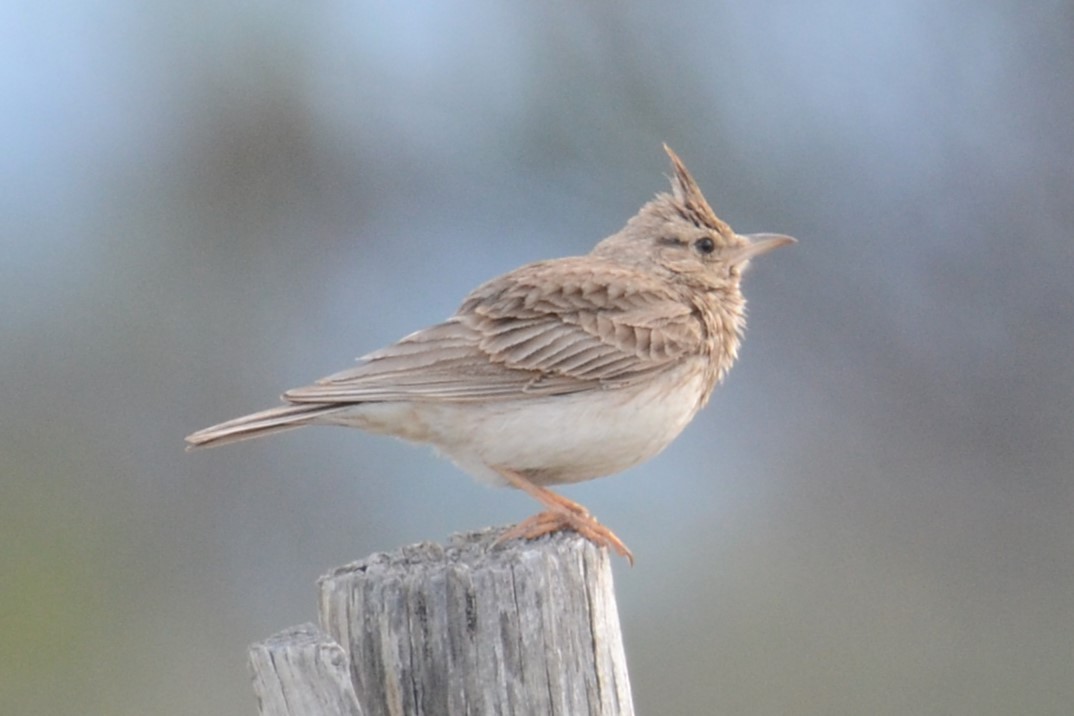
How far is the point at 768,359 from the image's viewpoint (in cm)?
1337

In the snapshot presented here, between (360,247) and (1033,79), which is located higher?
(1033,79)

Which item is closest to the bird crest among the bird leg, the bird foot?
the bird leg

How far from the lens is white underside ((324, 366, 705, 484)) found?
229 inches

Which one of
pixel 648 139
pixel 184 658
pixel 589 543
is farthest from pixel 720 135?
pixel 589 543

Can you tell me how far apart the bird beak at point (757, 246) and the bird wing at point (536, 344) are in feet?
2.11

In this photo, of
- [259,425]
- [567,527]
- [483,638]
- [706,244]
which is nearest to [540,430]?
[567,527]

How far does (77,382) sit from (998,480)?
740cm

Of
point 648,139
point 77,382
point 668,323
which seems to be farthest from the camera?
point 648,139

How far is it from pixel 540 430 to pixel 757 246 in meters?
1.84

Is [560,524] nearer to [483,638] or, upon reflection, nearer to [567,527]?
[567,527]

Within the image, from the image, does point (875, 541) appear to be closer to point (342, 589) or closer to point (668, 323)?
point (668, 323)

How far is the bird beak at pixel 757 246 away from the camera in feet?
23.5

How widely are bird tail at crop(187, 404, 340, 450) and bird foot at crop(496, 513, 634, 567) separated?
922 mm

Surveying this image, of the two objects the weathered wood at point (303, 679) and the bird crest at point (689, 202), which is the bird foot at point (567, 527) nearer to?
the weathered wood at point (303, 679)
